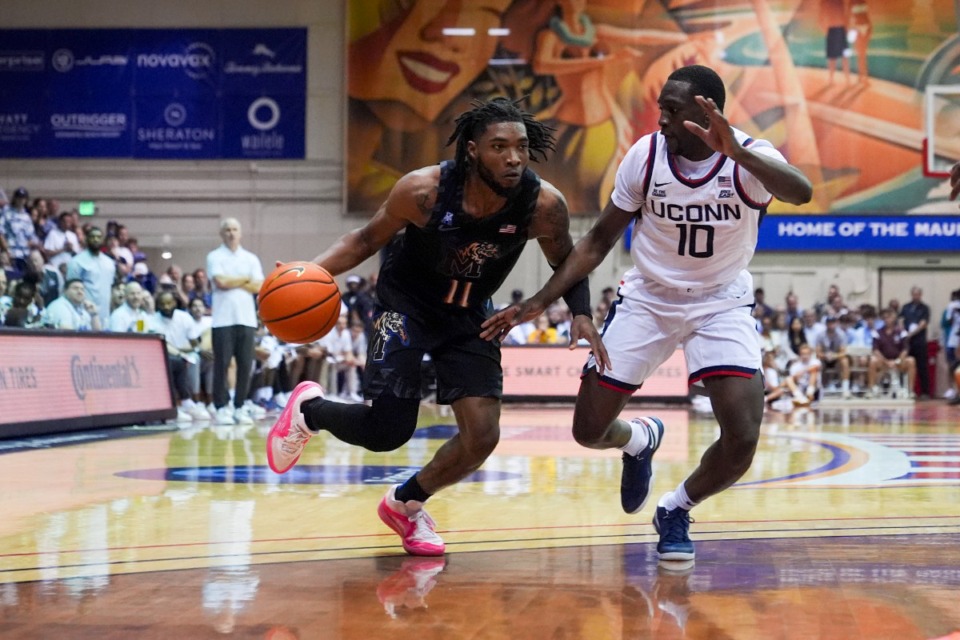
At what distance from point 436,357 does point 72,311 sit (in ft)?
26.1

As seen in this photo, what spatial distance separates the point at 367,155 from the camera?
880 inches

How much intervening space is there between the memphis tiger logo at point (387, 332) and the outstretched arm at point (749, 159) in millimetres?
1374

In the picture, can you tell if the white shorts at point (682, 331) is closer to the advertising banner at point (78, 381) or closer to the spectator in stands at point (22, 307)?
the advertising banner at point (78, 381)

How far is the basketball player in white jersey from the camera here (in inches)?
170

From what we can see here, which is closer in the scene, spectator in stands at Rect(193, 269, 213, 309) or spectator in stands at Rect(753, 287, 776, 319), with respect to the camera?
spectator in stands at Rect(193, 269, 213, 309)

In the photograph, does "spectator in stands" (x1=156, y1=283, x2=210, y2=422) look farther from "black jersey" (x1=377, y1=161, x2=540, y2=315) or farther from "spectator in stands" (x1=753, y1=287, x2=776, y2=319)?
"spectator in stands" (x1=753, y1=287, x2=776, y2=319)

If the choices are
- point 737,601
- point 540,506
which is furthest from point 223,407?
point 737,601

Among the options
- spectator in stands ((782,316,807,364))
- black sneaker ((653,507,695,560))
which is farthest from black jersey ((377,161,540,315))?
spectator in stands ((782,316,807,364))

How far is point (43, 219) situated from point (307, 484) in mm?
11416

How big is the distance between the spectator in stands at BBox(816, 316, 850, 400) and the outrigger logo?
41.2 ft

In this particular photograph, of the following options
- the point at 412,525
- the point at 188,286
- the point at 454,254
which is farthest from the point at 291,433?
the point at 188,286

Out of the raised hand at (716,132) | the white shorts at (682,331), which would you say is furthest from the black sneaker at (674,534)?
the raised hand at (716,132)

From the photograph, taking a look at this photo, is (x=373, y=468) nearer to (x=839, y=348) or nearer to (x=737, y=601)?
(x=737, y=601)

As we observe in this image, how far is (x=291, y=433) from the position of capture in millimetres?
4906
